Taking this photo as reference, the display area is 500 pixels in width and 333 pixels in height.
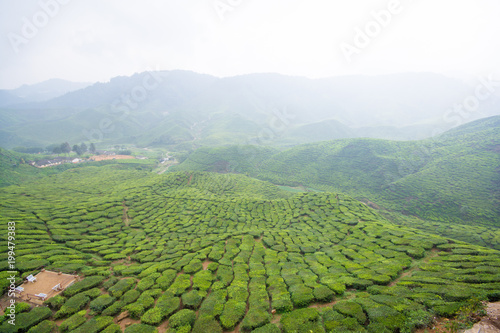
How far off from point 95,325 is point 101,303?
1823 millimetres

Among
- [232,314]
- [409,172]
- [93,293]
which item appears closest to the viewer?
[232,314]

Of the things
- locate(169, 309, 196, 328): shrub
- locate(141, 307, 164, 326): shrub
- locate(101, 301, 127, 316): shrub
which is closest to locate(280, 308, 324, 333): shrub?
locate(169, 309, 196, 328): shrub

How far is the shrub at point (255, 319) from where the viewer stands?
11516 mm

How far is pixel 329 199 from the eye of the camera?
37.4 metres

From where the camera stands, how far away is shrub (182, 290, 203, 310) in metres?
13.4

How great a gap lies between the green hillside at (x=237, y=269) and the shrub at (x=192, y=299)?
0.24 feet

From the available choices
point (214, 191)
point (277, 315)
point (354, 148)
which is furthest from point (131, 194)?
point (354, 148)

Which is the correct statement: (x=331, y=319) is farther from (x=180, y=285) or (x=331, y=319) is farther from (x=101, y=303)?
(x=101, y=303)

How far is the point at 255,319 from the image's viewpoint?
1190 centimetres

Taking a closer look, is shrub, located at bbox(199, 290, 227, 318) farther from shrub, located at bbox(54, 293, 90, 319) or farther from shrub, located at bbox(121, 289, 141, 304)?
shrub, located at bbox(54, 293, 90, 319)

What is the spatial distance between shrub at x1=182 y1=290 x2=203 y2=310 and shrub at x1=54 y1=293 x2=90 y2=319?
6567 millimetres

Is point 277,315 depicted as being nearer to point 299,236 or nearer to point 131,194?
point 299,236

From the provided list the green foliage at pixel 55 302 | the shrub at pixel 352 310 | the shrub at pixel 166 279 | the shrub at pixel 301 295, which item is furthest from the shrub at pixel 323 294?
the green foliage at pixel 55 302

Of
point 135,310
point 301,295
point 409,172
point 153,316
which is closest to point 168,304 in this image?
point 153,316
